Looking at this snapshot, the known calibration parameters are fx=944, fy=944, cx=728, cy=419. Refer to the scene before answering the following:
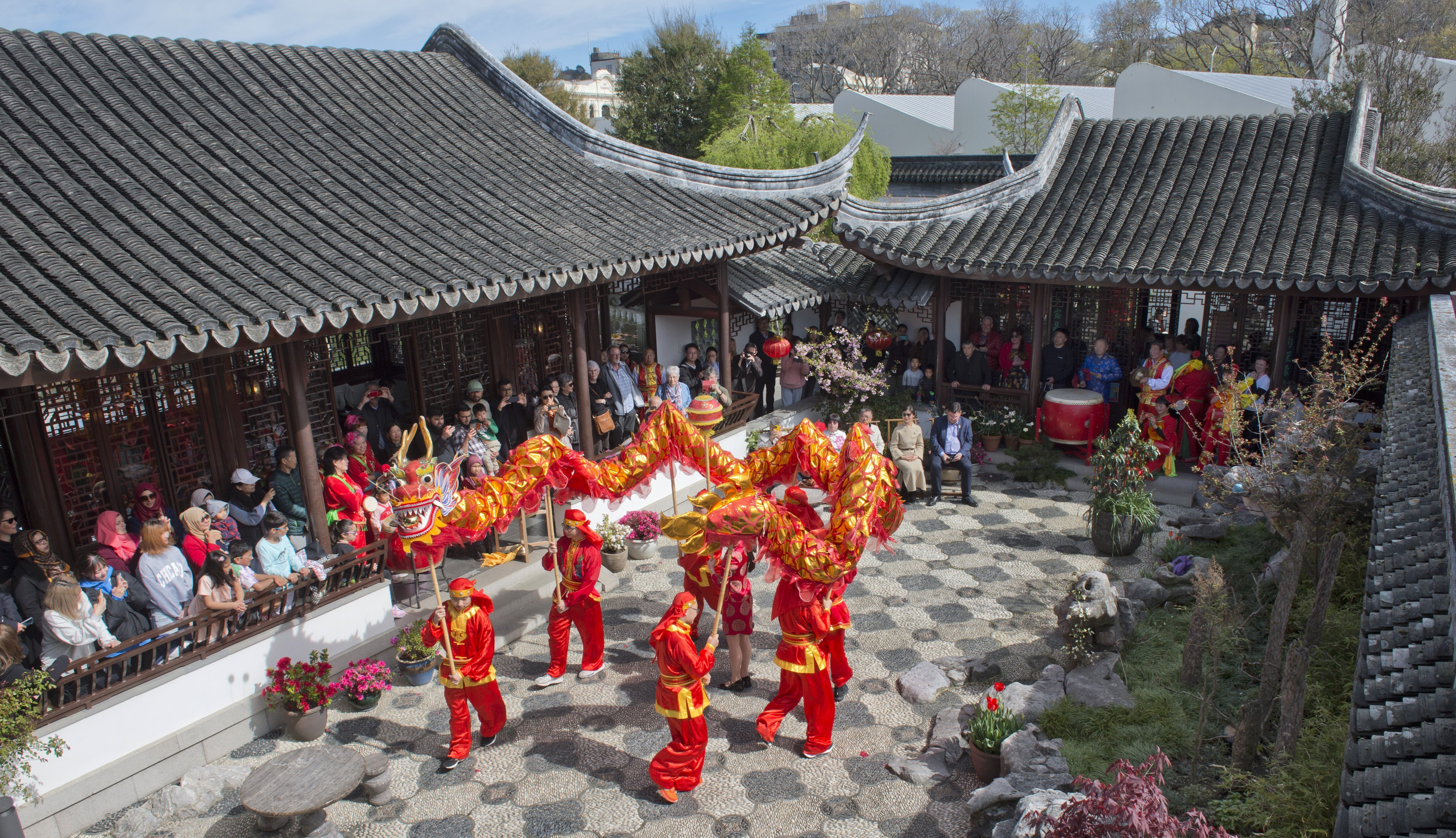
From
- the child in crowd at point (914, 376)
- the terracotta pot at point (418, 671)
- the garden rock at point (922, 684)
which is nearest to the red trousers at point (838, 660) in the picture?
the garden rock at point (922, 684)

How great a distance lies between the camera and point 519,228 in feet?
30.7

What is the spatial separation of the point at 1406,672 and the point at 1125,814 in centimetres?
117

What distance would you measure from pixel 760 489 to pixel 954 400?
204 inches

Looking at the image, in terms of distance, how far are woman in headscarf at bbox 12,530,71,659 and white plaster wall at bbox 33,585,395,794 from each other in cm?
68

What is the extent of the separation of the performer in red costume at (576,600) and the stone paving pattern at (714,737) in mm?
162

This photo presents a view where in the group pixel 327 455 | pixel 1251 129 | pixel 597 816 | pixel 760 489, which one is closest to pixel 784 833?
pixel 597 816

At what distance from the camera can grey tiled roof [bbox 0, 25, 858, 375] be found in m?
6.46

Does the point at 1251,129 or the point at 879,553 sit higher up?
the point at 1251,129

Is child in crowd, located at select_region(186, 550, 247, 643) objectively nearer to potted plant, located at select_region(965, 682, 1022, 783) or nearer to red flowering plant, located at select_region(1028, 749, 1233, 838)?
potted plant, located at select_region(965, 682, 1022, 783)

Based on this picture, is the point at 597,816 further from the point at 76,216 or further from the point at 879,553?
the point at 76,216

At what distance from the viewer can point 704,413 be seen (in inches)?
291

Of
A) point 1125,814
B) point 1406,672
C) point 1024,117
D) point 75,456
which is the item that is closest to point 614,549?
point 75,456

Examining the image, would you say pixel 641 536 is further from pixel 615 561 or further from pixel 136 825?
pixel 136 825

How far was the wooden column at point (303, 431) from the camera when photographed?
7.43 m
